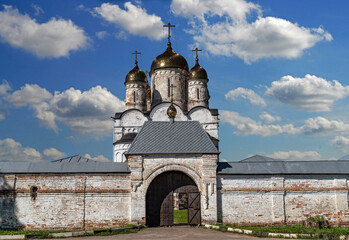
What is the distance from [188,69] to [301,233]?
19.5m

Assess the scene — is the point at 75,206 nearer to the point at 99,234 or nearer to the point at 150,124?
the point at 99,234

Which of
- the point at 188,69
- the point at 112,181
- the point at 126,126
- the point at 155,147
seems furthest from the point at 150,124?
the point at 188,69

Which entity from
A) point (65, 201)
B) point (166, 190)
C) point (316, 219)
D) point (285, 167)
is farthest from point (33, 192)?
point (316, 219)

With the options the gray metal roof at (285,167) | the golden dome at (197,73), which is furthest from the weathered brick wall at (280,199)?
the golden dome at (197,73)

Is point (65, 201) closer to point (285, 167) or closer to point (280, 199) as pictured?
point (280, 199)

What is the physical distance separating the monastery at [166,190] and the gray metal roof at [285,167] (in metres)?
0.04

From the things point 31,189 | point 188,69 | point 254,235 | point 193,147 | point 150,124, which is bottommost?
point 254,235

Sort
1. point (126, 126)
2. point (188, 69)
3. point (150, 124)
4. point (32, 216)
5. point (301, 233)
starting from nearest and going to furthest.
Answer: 1. point (301, 233)
2. point (32, 216)
3. point (150, 124)
4. point (126, 126)
5. point (188, 69)

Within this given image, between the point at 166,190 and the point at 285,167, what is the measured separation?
5154mm

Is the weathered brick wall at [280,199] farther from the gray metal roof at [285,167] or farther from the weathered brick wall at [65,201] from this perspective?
the weathered brick wall at [65,201]

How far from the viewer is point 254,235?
12.8 m

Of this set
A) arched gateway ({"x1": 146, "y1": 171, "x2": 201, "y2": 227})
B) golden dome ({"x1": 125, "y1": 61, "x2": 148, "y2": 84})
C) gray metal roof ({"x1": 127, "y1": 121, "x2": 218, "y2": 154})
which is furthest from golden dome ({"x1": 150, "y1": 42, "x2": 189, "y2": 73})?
arched gateway ({"x1": 146, "y1": 171, "x2": 201, "y2": 227})

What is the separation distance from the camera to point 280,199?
16.2m

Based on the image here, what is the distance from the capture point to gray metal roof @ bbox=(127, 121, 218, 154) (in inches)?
646
